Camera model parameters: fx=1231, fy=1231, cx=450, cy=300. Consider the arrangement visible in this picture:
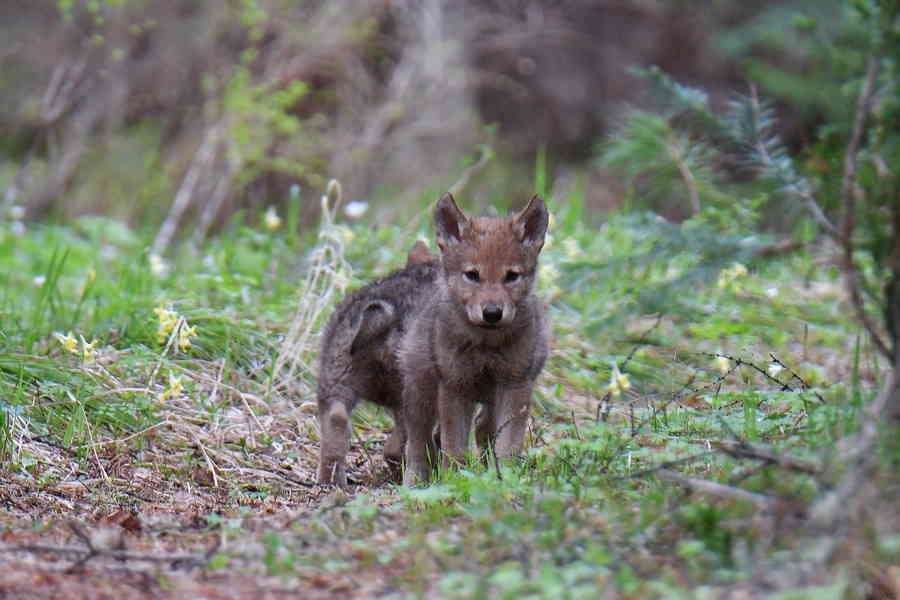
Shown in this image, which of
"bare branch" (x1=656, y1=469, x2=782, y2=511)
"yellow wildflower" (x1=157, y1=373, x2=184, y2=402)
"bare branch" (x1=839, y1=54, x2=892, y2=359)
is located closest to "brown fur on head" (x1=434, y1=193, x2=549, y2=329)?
"yellow wildflower" (x1=157, y1=373, x2=184, y2=402)

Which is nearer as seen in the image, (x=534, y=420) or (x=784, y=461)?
(x=784, y=461)

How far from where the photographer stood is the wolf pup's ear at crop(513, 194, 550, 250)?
5.43 meters

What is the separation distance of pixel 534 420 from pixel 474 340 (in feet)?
3.76

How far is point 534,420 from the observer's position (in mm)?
6328

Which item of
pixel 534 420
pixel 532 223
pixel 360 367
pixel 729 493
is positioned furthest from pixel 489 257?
pixel 729 493

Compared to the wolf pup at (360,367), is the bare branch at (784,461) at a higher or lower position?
higher

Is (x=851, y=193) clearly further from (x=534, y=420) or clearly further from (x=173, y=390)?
(x=173, y=390)

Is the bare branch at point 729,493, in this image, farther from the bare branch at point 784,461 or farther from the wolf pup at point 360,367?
the wolf pup at point 360,367

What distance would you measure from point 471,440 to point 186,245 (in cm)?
552

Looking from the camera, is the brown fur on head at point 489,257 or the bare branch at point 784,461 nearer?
the bare branch at point 784,461

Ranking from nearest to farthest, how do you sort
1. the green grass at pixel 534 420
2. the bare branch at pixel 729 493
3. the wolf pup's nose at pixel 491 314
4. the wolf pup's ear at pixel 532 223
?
the bare branch at pixel 729 493 → the green grass at pixel 534 420 → the wolf pup's nose at pixel 491 314 → the wolf pup's ear at pixel 532 223

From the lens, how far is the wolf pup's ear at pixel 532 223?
5434 millimetres

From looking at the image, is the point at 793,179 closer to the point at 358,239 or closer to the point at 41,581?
the point at 41,581

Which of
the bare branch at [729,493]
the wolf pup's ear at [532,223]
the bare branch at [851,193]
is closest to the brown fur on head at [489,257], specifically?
the wolf pup's ear at [532,223]
